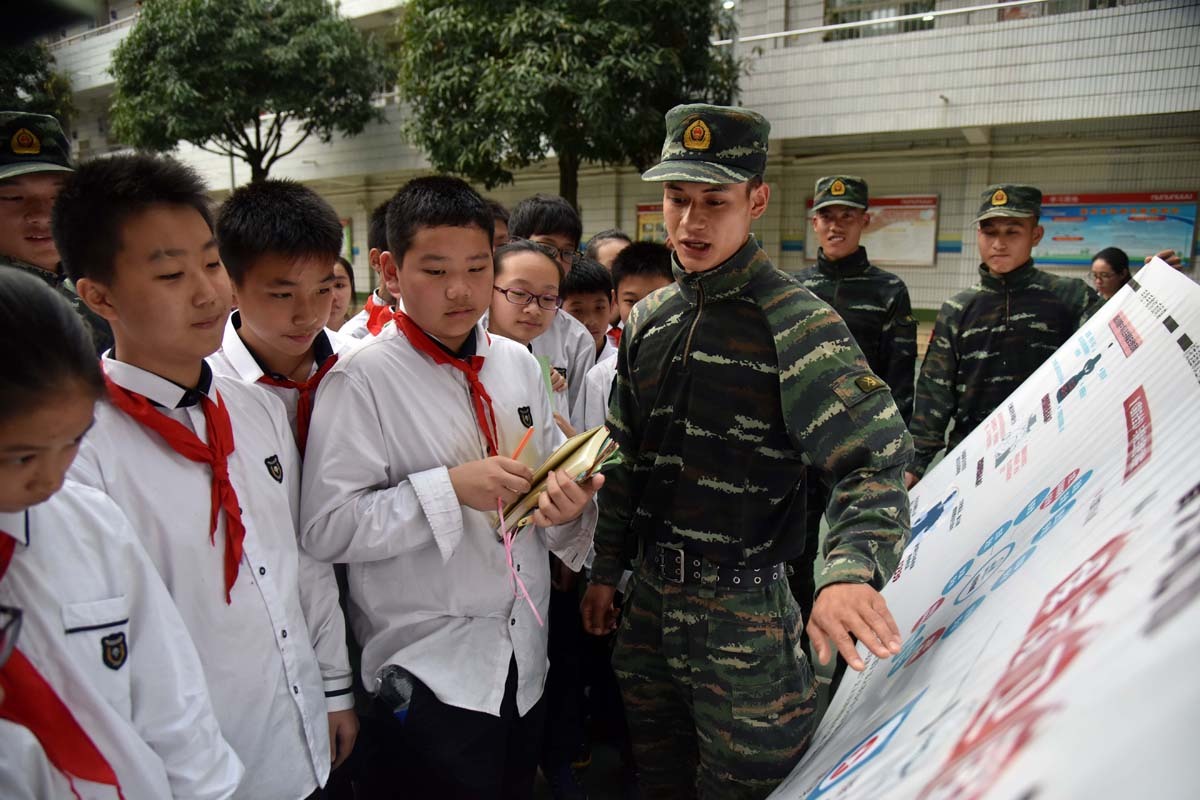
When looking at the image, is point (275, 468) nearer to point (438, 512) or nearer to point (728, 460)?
point (438, 512)

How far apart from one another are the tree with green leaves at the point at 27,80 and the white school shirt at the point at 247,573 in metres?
0.57

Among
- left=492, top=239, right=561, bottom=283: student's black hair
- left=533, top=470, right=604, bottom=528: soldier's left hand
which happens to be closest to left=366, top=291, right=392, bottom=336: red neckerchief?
left=492, top=239, right=561, bottom=283: student's black hair

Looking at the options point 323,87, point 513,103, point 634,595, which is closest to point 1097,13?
point 513,103

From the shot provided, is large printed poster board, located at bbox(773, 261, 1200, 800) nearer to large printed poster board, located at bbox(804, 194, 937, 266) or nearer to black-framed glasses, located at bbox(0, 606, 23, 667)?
black-framed glasses, located at bbox(0, 606, 23, 667)

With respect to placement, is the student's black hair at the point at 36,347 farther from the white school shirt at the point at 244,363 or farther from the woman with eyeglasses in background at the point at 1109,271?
the woman with eyeglasses in background at the point at 1109,271

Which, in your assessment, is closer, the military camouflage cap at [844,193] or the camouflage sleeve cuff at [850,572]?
the camouflage sleeve cuff at [850,572]

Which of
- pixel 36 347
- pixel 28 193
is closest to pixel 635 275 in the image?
pixel 28 193

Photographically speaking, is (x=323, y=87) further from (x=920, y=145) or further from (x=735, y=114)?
(x=735, y=114)

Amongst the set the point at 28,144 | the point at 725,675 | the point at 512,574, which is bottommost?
the point at 725,675

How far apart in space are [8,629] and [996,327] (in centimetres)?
332

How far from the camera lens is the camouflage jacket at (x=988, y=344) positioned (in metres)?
3.04

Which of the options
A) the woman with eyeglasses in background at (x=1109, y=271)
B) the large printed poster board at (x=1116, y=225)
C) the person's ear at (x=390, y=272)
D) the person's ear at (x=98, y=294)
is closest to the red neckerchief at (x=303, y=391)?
the person's ear at (x=390, y=272)

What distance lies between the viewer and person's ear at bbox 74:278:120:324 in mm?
1180

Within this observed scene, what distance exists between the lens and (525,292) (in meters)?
2.27
